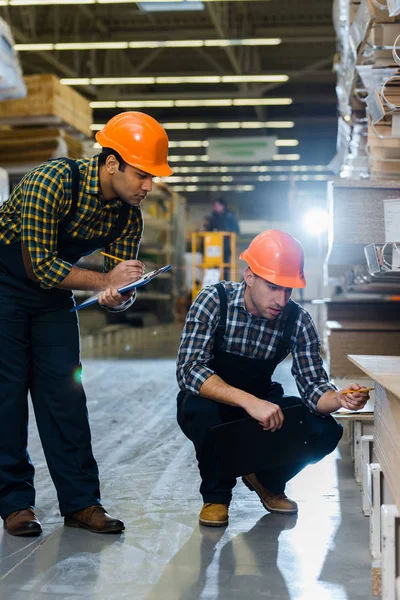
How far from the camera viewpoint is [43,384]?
3113 millimetres

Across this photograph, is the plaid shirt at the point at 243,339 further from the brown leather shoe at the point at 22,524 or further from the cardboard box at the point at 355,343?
the cardboard box at the point at 355,343

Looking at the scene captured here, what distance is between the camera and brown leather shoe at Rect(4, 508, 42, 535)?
9.85 feet

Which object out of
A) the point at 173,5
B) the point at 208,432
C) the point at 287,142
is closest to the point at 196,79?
the point at 173,5

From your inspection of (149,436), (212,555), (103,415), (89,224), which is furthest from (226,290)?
(103,415)

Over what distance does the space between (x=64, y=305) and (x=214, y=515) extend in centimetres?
97

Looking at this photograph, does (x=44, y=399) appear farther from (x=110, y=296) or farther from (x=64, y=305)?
(x=110, y=296)

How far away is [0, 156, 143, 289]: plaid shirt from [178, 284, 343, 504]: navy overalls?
0.55 m

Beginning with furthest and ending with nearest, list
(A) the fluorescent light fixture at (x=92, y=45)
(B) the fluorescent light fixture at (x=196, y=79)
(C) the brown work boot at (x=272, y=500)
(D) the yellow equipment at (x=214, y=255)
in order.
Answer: (B) the fluorescent light fixture at (x=196, y=79) → (D) the yellow equipment at (x=214, y=255) → (A) the fluorescent light fixture at (x=92, y=45) → (C) the brown work boot at (x=272, y=500)

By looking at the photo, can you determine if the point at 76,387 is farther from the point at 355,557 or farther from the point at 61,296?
the point at 355,557

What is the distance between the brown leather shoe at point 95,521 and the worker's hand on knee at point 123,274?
33.3 inches

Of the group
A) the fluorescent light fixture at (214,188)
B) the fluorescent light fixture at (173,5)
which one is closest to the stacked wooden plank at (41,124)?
the fluorescent light fixture at (173,5)

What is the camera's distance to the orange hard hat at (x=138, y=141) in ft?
9.84

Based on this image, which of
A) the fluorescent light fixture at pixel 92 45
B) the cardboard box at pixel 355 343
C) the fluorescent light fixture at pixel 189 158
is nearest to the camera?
the cardboard box at pixel 355 343

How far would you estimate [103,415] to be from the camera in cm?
599
